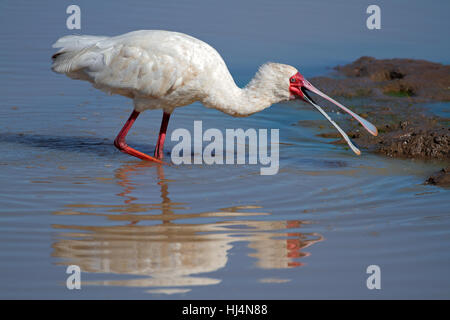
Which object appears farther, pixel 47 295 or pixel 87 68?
pixel 87 68

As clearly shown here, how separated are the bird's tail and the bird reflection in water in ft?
6.74

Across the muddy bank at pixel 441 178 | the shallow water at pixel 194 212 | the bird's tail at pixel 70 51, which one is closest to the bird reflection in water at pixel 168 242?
the shallow water at pixel 194 212

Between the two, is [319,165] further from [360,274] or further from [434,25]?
[434,25]

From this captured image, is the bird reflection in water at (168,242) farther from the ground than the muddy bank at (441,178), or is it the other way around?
the muddy bank at (441,178)

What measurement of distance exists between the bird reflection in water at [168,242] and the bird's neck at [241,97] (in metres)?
1.51

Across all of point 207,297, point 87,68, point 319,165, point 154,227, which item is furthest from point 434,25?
point 207,297

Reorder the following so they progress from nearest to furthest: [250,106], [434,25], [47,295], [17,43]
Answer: [47,295], [250,106], [17,43], [434,25]

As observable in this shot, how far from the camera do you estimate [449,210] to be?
244 inches

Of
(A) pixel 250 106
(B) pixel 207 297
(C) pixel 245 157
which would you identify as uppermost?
(A) pixel 250 106

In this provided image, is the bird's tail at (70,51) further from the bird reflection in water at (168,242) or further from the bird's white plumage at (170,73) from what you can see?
the bird reflection in water at (168,242)

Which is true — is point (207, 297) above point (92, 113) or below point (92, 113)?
below

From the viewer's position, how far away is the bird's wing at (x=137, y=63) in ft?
24.1

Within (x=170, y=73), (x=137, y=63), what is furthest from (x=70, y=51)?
(x=170, y=73)

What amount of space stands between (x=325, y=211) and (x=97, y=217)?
1978 millimetres
